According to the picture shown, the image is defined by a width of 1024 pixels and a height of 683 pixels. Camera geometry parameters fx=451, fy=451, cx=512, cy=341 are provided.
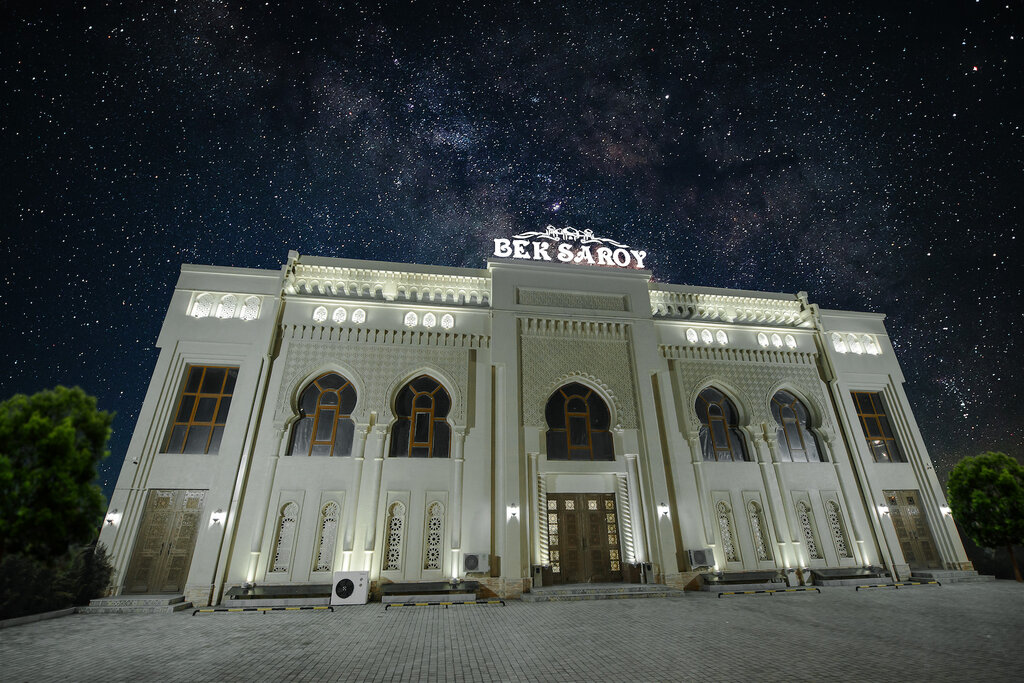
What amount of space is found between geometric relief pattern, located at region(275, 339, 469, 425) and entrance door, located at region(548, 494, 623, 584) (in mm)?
4793

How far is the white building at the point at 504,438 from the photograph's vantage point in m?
13.5

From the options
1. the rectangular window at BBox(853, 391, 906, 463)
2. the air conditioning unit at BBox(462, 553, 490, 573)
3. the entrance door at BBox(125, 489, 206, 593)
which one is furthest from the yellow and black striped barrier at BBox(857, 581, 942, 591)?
the entrance door at BBox(125, 489, 206, 593)

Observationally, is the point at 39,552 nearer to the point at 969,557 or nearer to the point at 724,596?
the point at 724,596

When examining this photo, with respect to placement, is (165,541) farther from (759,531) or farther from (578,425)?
(759,531)

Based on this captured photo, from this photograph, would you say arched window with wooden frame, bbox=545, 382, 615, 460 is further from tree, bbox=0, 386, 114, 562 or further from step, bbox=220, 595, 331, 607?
tree, bbox=0, 386, 114, 562

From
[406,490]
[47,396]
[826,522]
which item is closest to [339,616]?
[406,490]

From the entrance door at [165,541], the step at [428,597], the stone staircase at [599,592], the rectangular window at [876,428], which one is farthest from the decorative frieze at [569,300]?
the entrance door at [165,541]

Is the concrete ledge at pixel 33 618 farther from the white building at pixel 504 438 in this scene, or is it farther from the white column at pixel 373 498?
the white column at pixel 373 498

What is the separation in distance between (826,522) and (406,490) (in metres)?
14.8

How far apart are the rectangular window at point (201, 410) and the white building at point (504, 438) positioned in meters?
0.06

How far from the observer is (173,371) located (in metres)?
14.7

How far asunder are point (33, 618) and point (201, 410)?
20.1 ft

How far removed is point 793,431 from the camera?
58.0 feet

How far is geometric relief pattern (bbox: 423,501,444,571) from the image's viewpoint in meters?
13.7
